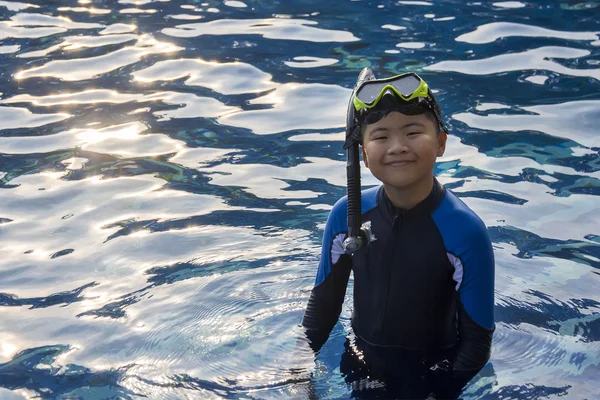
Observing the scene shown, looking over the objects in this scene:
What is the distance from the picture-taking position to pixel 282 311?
168 inches

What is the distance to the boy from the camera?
326 cm

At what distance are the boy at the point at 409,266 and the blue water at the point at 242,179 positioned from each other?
0.68 ft

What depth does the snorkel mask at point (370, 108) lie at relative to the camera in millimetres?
3252

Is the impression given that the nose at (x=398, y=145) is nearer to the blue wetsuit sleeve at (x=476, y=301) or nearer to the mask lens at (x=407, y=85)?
A: the mask lens at (x=407, y=85)

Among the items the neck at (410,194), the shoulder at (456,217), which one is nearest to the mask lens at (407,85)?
the neck at (410,194)

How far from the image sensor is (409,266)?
11.2 ft

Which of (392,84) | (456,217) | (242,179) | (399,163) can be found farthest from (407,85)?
(242,179)

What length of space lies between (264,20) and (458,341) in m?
6.70

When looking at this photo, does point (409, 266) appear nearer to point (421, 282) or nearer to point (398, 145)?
point (421, 282)

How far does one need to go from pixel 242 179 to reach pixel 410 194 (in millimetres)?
2724

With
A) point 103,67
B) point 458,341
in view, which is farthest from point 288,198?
point 103,67

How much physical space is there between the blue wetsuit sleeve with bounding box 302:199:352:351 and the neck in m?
0.23

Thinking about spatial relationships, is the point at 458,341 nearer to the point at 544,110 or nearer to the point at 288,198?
the point at 288,198

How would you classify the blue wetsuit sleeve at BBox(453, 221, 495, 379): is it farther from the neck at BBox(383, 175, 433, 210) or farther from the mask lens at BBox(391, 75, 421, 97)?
the mask lens at BBox(391, 75, 421, 97)
